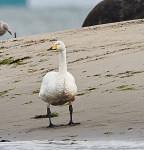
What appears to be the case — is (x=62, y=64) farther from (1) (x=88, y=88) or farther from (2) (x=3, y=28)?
(2) (x=3, y=28)

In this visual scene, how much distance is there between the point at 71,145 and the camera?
517cm

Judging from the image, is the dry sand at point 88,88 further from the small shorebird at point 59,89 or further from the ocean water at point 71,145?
the small shorebird at point 59,89

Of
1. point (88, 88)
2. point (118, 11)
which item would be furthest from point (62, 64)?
point (118, 11)

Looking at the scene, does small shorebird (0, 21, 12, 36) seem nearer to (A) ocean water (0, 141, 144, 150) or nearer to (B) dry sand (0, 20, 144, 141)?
(B) dry sand (0, 20, 144, 141)

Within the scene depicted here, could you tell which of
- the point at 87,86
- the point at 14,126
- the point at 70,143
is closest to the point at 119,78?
the point at 87,86

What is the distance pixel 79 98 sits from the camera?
27.1 ft

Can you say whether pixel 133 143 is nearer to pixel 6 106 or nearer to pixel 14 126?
pixel 14 126

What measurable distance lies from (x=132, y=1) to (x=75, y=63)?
14.9m

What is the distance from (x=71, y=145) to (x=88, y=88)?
3859 mm

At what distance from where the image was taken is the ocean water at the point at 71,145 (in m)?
4.87

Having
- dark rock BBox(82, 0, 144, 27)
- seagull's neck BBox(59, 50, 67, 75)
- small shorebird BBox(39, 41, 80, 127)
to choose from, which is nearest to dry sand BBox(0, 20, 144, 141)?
small shorebird BBox(39, 41, 80, 127)

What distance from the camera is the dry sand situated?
6.02 m

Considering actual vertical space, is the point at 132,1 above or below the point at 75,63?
above

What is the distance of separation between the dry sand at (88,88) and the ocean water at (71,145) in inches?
9.0
